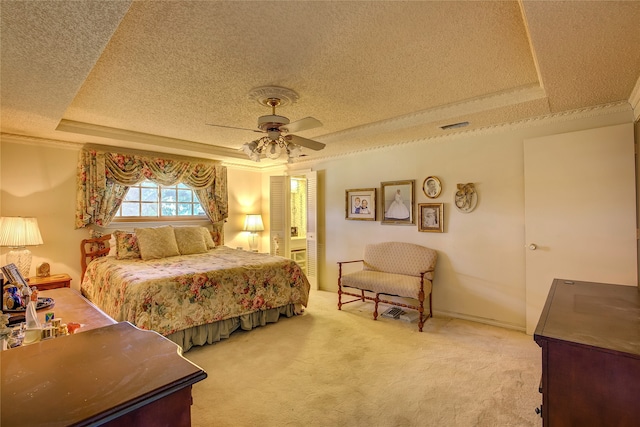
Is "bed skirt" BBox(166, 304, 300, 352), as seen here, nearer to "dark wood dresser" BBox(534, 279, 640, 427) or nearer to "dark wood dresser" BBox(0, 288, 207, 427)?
"dark wood dresser" BBox(0, 288, 207, 427)

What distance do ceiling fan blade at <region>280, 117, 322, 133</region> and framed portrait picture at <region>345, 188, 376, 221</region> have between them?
218 cm

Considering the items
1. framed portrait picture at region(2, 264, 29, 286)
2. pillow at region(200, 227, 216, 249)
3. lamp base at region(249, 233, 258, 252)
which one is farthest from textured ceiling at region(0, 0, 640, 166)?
lamp base at region(249, 233, 258, 252)

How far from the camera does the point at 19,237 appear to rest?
3299mm

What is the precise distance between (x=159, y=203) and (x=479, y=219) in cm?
461

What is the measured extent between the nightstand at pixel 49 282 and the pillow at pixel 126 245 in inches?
22.7

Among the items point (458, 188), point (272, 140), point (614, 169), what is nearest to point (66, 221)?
point (272, 140)

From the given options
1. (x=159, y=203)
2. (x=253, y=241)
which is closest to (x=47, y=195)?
(x=159, y=203)

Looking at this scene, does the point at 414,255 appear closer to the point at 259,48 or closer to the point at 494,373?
the point at 494,373

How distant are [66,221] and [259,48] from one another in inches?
147

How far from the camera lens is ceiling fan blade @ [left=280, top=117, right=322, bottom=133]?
2512 millimetres

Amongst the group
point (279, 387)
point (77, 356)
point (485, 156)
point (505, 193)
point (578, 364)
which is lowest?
point (279, 387)

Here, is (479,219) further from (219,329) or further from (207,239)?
(207,239)

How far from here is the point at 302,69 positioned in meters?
2.26

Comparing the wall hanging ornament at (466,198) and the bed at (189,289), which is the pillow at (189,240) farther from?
the wall hanging ornament at (466,198)
